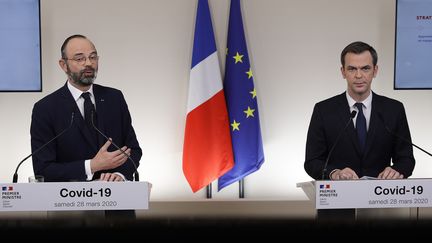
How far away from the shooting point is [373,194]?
1.92m

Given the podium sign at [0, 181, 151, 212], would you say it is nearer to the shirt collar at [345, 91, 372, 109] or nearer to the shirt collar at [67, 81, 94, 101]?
the shirt collar at [67, 81, 94, 101]

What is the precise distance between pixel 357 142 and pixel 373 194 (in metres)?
0.70

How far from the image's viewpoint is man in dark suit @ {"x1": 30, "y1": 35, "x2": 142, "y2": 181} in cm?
244

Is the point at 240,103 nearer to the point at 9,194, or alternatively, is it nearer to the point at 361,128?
the point at 361,128

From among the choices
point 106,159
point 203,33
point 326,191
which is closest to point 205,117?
point 203,33

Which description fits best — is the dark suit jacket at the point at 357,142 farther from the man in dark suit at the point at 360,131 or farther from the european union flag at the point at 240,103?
the european union flag at the point at 240,103

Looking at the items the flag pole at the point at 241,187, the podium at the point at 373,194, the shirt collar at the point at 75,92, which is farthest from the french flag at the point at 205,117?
the podium at the point at 373,194

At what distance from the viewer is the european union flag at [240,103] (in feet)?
13.6

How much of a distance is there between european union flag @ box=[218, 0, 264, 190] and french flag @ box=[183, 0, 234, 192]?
7cm

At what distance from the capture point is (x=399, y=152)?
8.57 feet

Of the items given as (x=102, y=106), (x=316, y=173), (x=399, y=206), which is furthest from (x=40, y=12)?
(x=399, y=206)

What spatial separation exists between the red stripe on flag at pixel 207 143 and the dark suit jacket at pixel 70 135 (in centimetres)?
147

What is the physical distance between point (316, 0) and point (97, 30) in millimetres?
1779

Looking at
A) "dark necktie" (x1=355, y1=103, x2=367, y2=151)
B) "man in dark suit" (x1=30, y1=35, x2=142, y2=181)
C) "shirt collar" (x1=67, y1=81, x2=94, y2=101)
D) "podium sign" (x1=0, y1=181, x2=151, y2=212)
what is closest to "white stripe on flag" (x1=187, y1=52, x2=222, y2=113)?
"man in dark suit" (x1=30, y1=35, x2=142, y2=181)
